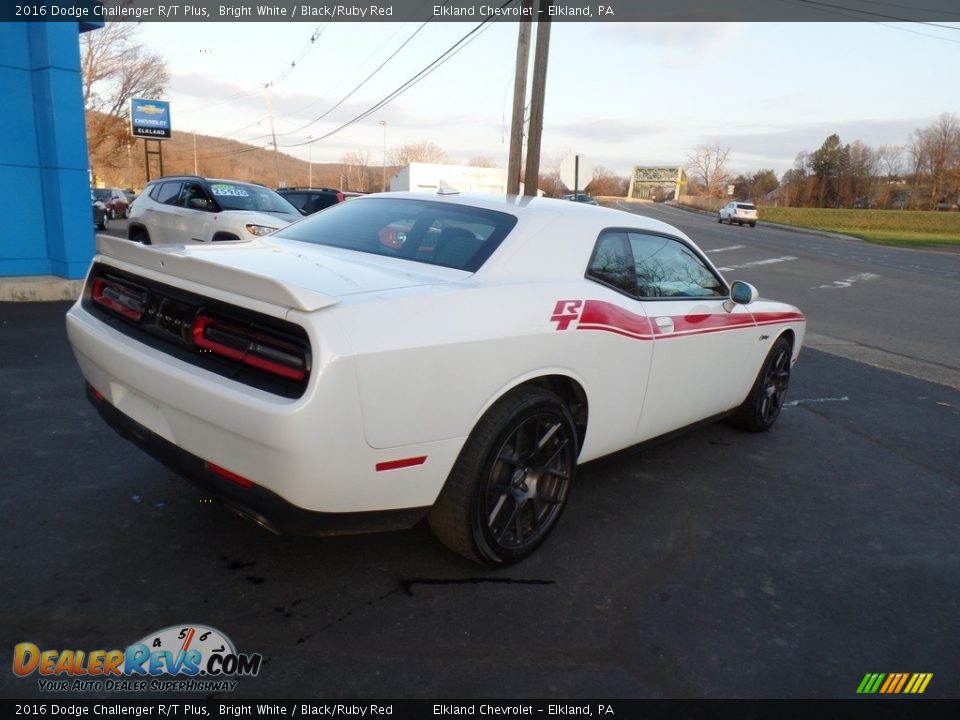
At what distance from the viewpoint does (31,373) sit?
Answer: 5.53 m

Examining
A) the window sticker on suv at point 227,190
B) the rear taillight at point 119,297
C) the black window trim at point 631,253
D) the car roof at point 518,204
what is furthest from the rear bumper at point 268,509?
the window sticker on suv at point 227,190

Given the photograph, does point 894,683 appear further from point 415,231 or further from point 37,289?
point 37,289

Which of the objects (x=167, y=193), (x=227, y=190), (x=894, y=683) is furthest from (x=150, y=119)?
(x=894, y=683)

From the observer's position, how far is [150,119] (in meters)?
43.6

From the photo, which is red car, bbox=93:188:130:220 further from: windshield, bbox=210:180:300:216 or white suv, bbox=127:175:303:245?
windshield, bbox=210:180:300:216

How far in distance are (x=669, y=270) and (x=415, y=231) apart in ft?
5.00

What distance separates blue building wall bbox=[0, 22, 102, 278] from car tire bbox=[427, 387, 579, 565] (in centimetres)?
866

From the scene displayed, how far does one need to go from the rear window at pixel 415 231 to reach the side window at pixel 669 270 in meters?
0.83

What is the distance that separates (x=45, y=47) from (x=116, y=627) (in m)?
9.11

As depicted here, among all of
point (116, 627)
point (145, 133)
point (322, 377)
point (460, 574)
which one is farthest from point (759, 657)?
point (145, 133)

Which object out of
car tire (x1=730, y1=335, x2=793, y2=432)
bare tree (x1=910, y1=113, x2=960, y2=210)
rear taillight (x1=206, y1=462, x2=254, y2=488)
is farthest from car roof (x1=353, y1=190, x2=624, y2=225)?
bare tree (x1=910, y1=113, x2=960, y2=210)

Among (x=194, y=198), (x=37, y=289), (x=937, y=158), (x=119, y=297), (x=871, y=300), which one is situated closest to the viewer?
(x=119, y=297)

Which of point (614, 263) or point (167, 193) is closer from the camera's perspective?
point (614, 263)

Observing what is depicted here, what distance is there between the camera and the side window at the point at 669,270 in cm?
379
